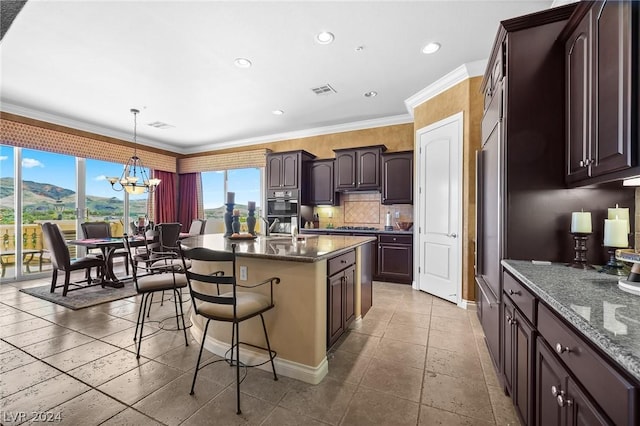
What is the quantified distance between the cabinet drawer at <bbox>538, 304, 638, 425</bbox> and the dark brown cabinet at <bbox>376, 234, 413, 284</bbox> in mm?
3428

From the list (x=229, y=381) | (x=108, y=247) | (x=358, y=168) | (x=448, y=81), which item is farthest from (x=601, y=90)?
(x=108, y=247)

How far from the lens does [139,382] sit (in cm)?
194

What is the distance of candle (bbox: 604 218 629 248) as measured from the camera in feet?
4.71

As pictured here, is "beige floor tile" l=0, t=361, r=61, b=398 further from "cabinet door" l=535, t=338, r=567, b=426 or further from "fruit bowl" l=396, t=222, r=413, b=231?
"fruit bowl" l=396, t=222, r=413, b=231

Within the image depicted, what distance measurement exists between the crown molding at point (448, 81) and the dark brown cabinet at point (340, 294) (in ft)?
8.88

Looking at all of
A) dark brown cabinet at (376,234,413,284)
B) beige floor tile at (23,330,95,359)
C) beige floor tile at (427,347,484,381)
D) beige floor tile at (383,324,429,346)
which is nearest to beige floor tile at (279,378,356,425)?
beige floor tile at (427,347,484,381)

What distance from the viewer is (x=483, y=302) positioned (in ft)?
7.66

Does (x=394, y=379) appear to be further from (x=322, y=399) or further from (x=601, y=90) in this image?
(x=601, y=90)

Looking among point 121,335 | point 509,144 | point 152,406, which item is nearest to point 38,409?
point 152,406

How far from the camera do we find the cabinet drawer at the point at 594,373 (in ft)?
2.14

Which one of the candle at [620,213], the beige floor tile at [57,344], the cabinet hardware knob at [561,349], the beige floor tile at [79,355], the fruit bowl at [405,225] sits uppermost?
the candle at [620,213]

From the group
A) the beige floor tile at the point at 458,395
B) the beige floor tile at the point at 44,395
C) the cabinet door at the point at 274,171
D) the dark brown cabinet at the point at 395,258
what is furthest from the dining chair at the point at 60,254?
the beige floor tile at the point at 458,395

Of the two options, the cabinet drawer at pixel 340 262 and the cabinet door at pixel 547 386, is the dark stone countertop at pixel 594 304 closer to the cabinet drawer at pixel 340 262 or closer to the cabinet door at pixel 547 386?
the cabinet door at pixel 547 386

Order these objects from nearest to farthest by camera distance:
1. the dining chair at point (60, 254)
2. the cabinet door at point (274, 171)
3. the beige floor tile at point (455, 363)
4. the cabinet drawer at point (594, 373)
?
1. the cabinet drawer at point (594, 373)
2. the beige floor tile at point (455, 363)
3. the dining chair at point (60, 254)
4. the cabinet door at point (274, 171)
